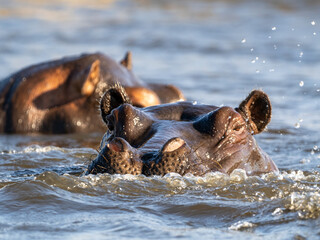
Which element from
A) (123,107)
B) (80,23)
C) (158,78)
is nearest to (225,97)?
(158,78)

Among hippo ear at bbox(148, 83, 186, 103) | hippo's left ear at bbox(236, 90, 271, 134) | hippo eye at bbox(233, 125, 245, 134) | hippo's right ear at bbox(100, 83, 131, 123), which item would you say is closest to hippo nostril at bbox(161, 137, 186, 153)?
hippo eye at bbox(233, 125, 245, 134)

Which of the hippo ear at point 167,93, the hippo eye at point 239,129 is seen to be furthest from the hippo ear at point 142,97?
the hippo eye at point 239,129

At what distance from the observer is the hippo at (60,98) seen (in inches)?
400

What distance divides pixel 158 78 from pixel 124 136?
26.9 feet

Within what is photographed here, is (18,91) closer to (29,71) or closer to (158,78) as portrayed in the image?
(29,71)

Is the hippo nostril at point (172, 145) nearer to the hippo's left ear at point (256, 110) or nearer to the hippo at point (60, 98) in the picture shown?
the hippo's left ear at point (256, 110)

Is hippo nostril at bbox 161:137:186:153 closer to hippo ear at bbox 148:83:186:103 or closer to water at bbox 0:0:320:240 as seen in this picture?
water at bbox 0:0:320:240

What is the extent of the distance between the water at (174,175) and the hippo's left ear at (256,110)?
1.64 ft

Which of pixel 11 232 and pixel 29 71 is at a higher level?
pixel 29 71

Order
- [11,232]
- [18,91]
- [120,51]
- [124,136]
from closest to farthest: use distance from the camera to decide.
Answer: [11,232]
[124,136]
[18,91]
[120,51]

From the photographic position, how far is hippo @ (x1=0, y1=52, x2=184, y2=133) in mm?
10156

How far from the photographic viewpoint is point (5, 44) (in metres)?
17.3

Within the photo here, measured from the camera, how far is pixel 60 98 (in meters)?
10.2

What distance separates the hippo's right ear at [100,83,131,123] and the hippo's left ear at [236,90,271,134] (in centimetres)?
97
